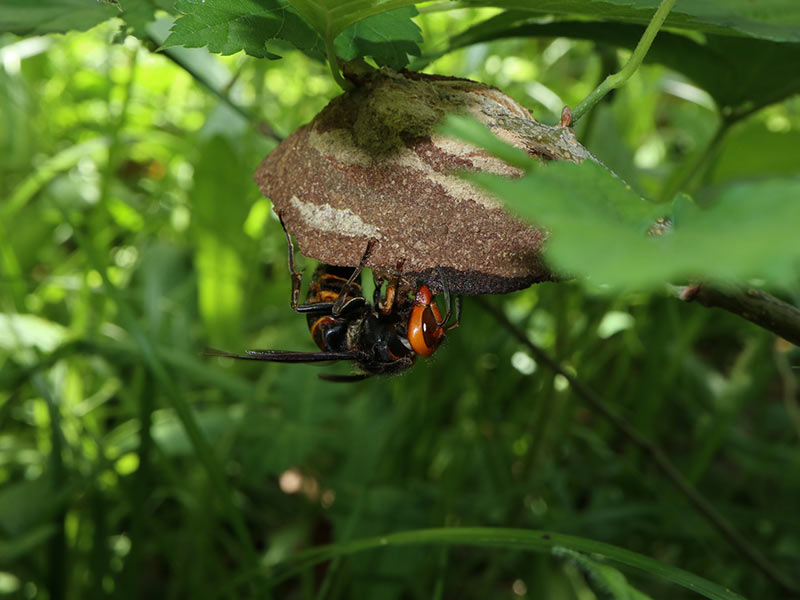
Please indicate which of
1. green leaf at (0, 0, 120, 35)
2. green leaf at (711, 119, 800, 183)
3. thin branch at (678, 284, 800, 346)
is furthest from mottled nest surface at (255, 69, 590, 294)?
green leaf at (711, 119, 800, 183)

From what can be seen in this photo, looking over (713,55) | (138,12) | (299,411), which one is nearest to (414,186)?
(138,12)

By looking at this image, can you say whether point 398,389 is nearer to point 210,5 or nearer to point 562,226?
point 210,5

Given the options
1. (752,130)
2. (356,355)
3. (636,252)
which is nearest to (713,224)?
(636,252)

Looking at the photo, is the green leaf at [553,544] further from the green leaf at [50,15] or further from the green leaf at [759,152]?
the green leaf at [759,152]

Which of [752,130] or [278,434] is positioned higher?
[752,130]

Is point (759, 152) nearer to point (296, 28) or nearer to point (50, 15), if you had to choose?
point (296, 28)

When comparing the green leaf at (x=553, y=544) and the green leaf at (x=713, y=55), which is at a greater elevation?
the green leaf at (x=713, y=55)

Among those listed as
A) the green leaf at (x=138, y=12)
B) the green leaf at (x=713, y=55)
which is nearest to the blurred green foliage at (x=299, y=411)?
the green leaf at (x=713, y=55)
